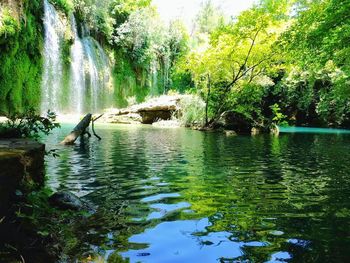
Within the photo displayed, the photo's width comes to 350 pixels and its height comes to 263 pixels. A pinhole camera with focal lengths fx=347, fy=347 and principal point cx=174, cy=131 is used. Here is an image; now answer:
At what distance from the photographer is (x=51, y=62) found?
102 ft

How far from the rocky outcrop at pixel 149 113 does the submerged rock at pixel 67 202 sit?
25.8 meters

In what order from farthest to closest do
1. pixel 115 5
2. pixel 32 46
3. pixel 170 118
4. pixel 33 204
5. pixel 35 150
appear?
pixel 115 5 < pixel 170 118 < pixel 32 46 < pixel 35 150 < pixel 33 204

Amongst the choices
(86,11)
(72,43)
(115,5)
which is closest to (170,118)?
(72,43)

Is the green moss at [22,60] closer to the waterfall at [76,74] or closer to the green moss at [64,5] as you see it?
the green moss at [64,5]

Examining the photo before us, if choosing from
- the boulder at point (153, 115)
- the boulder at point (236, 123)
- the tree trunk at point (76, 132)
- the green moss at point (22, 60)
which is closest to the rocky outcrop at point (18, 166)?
the tree trunk at point (76, 132)

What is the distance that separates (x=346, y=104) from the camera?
36.5m

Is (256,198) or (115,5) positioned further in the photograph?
(115,5)

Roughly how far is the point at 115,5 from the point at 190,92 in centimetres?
1853

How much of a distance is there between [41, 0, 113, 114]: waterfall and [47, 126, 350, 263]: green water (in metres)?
23.9

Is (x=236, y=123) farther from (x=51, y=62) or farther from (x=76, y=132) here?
(x=51, y=62)

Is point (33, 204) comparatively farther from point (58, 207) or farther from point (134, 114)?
point (134, 114)

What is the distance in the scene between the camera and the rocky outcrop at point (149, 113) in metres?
30.9

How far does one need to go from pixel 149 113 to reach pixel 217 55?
10.6 m

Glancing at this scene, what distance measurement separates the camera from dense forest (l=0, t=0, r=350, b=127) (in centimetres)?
1527
